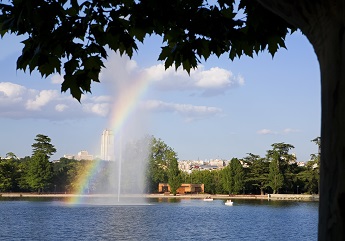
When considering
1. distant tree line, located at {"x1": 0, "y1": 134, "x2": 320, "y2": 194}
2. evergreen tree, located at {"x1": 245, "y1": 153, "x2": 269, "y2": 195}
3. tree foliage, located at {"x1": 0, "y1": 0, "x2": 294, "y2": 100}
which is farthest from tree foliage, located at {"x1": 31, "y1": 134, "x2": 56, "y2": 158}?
tree foliage, located at {"x1": 0, "y1": 0, "x2": 294, "y2": 100}

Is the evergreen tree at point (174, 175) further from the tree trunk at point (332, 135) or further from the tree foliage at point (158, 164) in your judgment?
the tree trunk at point (332, 135)

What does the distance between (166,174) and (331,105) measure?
99.1 metres

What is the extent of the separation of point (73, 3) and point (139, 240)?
26617mm

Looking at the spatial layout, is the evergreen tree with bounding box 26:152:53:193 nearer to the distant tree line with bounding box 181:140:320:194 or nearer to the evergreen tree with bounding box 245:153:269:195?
the distant tree line with bounding box 181:140:320:194

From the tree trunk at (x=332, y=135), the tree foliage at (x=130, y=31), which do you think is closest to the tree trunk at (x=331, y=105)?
the tree trunk at (x=332, y=135)

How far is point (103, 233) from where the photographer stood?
31.3m

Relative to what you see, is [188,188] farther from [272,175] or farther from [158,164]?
[272,175]

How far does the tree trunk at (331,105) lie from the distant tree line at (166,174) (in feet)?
268

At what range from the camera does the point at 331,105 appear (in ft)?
6.65

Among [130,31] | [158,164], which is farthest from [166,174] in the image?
[130,31]

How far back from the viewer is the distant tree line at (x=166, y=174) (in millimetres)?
87250

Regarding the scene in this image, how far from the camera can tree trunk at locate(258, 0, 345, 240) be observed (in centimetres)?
196

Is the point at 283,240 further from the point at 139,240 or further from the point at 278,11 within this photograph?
the point at 278,11

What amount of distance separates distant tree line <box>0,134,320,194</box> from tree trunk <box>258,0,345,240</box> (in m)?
81.8
